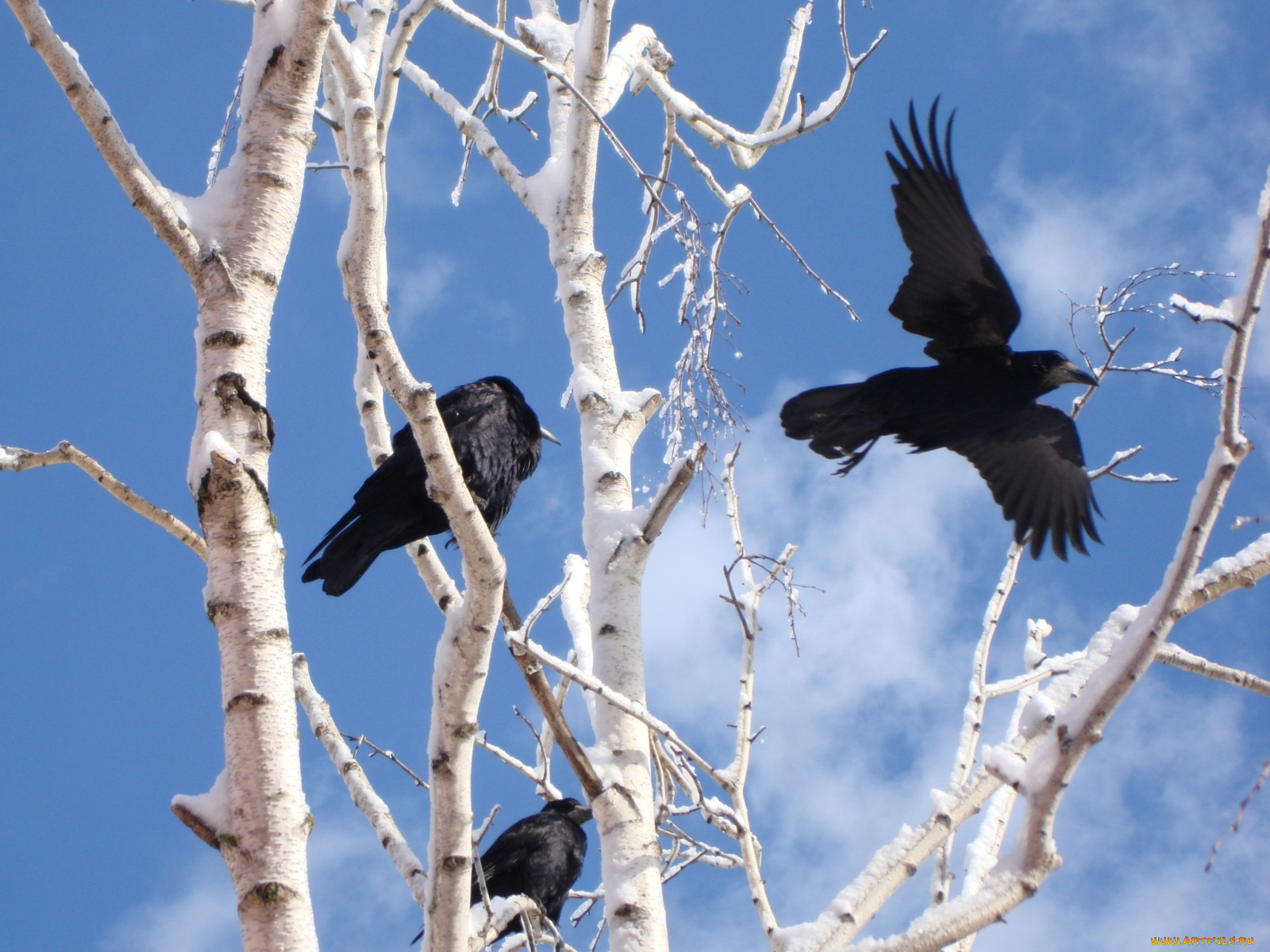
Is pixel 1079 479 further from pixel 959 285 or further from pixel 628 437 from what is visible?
pixel 628 437

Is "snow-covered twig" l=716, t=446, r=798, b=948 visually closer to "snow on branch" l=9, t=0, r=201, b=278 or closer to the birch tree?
the birch tree

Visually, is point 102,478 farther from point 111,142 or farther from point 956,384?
point 956,384

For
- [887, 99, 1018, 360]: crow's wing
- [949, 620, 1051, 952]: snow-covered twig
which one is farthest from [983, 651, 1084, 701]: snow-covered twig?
[887, 99, 1018, 360]: crow's wing

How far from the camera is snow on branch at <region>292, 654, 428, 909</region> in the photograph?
2.27 meters

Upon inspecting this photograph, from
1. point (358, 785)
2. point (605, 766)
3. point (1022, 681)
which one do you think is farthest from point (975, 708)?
point (358, 785)

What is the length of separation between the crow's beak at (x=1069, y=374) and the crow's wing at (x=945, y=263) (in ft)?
0.83

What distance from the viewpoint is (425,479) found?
10.3 feet

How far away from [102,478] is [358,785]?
0.94 metres

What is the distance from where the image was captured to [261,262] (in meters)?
2.04

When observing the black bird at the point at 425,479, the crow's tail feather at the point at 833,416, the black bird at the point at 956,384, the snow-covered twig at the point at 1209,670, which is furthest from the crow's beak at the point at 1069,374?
the snow-covered twig at the point at 1209,670

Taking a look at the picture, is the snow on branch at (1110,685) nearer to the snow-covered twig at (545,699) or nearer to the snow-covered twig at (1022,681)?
the snow-covered twig at (545,699)

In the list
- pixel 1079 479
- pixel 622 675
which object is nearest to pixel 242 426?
pixel 622 675

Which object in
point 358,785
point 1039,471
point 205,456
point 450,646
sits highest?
point 1039,471

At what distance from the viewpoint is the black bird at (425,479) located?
354 centimetres
